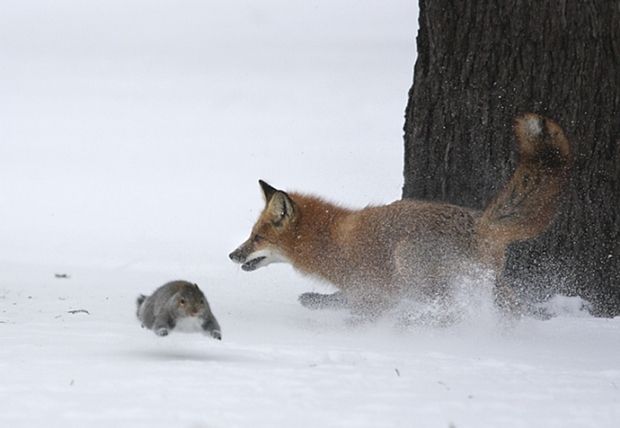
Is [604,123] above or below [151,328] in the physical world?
above

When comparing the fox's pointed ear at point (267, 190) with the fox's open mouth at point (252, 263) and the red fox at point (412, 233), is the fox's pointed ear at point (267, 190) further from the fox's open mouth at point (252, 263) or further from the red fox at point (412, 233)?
the fox's open mouth at point (252, 263)

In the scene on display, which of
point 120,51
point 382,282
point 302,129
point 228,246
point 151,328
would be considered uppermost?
point 120,51

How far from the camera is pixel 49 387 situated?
5.92 m

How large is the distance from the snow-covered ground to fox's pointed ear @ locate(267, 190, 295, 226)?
526mm

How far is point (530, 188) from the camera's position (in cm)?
849

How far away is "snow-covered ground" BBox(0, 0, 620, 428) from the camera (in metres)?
5.85

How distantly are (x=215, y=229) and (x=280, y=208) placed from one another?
4.34 metres

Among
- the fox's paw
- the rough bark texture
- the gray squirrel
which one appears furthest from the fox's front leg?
the fox's paw

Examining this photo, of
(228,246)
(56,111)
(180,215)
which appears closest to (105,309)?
(228,246)

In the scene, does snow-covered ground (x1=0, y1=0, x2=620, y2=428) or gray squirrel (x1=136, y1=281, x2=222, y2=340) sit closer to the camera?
snow-covered ground (x1=0, y1=0, x2=620, y2=428)

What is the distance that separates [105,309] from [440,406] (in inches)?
154

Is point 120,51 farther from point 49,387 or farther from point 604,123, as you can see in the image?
point 49,387

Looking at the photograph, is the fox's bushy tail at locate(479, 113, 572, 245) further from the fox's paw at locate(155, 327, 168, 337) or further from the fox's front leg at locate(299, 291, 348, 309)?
the fox's paw at locate(155, 327, 168, 337)

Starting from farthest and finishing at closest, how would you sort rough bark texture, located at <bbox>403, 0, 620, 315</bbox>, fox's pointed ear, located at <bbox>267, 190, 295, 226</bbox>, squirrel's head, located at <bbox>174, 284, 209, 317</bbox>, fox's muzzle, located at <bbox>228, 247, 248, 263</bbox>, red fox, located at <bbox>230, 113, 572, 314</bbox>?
1. fox's muzzle, located at <bbox>228, 247, 248, 263</bbox>
2. fox's pointed ear, located at <bbox>267, 190, 295, 226</bbox>
3. rough bark texture, located at <bbox>403, 0, 620, 315</bbox>
4. red fox, located at <bbox>230, 113, 572, 314</bbox>
5. squirrel's head, located at <bbox>174, 284, 209, 317</bbox>
